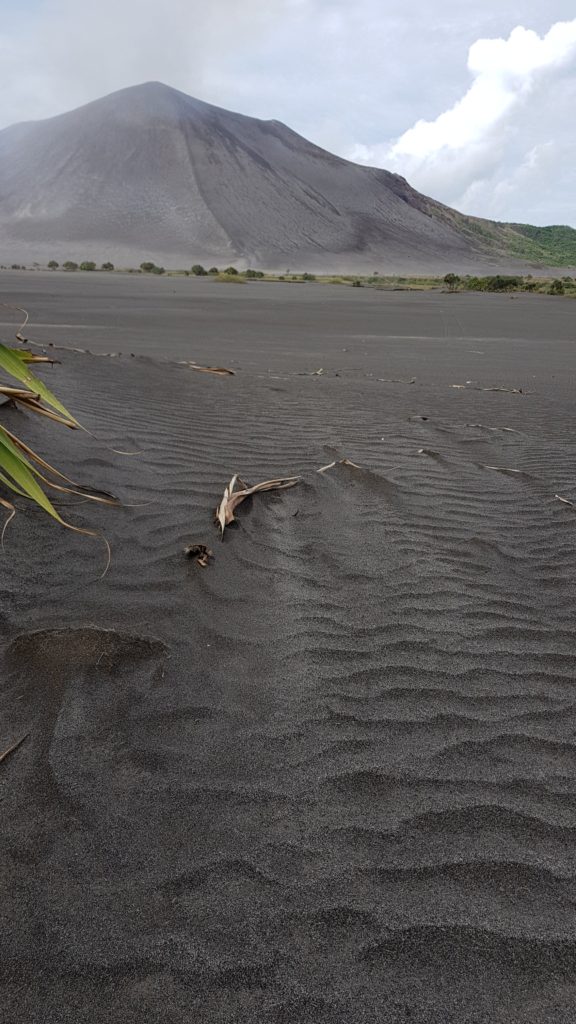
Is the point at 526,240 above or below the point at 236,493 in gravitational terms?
above

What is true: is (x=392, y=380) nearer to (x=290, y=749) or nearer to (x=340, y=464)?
(x=340, y=464)

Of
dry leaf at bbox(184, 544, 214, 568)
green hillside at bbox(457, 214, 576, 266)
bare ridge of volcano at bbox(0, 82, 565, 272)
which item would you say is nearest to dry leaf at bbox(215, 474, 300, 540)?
dry leaf at bbox(184, 544, 214, 568)

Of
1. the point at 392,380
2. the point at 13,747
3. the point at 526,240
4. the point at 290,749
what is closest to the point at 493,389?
the point at 392,380

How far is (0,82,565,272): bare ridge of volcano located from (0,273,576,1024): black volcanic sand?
9441 centimetres

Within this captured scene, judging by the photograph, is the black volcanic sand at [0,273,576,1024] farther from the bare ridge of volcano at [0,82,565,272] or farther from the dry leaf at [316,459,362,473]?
the bare ridge of volcano at [0,82,565,272]

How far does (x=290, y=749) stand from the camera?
1.74 metres

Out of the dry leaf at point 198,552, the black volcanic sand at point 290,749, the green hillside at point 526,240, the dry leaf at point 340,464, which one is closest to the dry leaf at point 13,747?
the black volcanic sand at point 290,749

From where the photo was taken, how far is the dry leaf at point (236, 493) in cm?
301

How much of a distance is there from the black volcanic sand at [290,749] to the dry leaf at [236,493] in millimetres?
65

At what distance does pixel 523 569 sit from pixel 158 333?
990 cm

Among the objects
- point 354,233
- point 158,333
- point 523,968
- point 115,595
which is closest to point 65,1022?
point 523,968

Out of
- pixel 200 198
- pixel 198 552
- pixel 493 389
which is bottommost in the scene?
pixel 198 552

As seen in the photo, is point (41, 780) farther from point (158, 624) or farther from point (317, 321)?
point (317, 321)

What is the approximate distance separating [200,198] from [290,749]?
134 m
